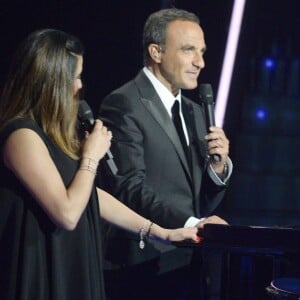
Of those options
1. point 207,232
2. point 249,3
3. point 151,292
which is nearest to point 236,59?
point 249,3

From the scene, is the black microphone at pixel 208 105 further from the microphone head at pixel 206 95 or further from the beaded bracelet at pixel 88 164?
the beaded bracelet at pixel 88 164

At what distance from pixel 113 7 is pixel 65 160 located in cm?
185

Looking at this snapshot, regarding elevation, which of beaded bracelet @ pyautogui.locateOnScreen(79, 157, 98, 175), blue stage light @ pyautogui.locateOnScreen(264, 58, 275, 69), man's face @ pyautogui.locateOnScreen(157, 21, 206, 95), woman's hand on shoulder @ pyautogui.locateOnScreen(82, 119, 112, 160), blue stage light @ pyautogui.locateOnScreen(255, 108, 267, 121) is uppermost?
man's face @ pyautogui.locateOnScreen(157, 21, 206, 95)

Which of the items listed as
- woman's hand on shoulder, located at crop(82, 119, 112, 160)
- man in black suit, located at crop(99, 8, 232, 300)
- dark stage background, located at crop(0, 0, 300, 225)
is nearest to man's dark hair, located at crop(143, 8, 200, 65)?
man in black suit, located at crop(99, 8, 232, 300)

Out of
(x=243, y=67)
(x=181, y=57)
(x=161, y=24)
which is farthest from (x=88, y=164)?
(x=243, y=67)

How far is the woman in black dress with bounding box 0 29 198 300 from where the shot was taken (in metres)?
1.80

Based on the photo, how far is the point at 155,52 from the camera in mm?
2854

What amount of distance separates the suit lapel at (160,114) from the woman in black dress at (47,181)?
2.14ft

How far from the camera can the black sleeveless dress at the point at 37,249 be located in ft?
5.96

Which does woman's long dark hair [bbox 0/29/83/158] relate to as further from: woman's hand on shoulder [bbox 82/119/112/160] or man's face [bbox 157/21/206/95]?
man's face [bbox 157/21/206/95]

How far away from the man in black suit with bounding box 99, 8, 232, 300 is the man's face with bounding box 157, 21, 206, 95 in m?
0.07

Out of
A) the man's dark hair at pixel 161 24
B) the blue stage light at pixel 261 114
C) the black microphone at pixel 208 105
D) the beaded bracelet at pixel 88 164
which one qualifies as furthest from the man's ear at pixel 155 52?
the blue stage light at pixel 261 114

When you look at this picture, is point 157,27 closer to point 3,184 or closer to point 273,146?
point 3,184

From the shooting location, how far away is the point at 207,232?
2.01 m
